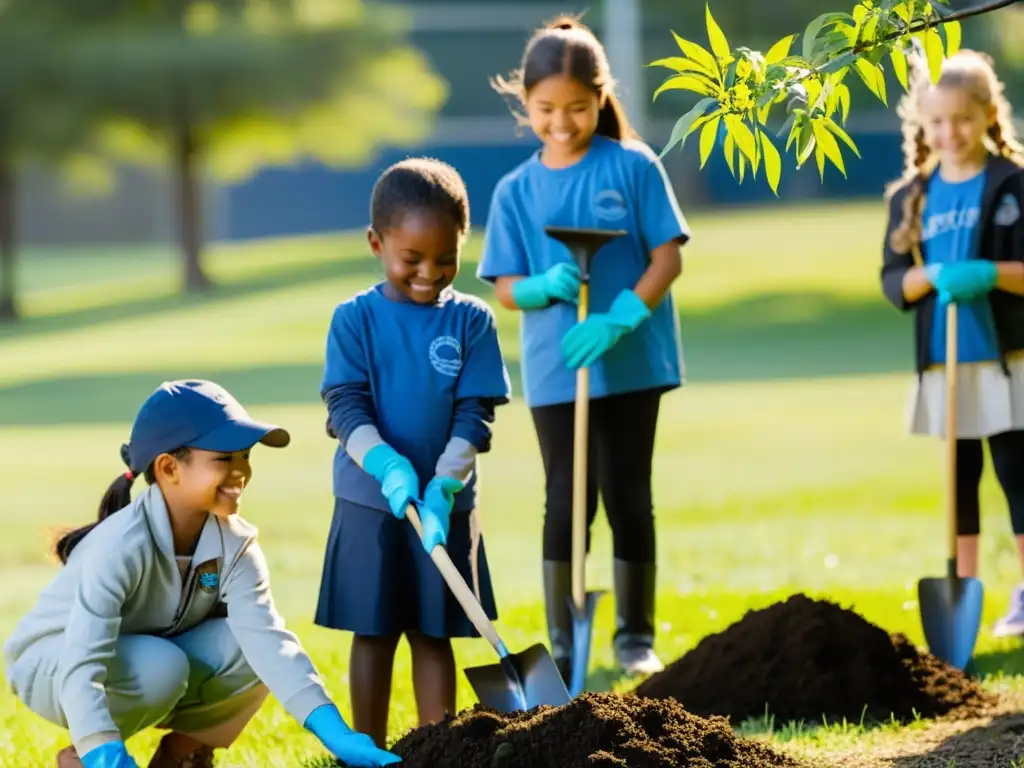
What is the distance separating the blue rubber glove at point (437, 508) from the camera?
13.1ft

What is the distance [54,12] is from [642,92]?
16810 mm

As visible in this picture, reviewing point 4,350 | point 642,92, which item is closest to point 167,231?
point 642,92

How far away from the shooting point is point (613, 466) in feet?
17.6

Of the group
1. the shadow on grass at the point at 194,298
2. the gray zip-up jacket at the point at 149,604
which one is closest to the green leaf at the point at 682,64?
the gray zip-up jacket at the point at 149,604

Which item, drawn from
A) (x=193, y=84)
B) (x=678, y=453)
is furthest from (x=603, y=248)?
(x=193, y=84)

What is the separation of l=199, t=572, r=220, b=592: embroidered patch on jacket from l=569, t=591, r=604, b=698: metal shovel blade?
4.49 feet

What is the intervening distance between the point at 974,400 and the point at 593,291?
1466 millimetres

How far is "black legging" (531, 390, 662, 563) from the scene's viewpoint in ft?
17.5

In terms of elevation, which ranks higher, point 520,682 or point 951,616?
point 520,682

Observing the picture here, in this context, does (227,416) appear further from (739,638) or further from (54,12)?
(54,12)

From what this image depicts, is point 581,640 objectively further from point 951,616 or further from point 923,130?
point 923,130

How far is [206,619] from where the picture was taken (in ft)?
13.4

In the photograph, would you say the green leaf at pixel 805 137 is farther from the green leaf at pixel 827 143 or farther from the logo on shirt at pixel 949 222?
the logo on shirt at pixel 949 222

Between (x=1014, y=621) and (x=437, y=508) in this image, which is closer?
(x=437, y=508)
